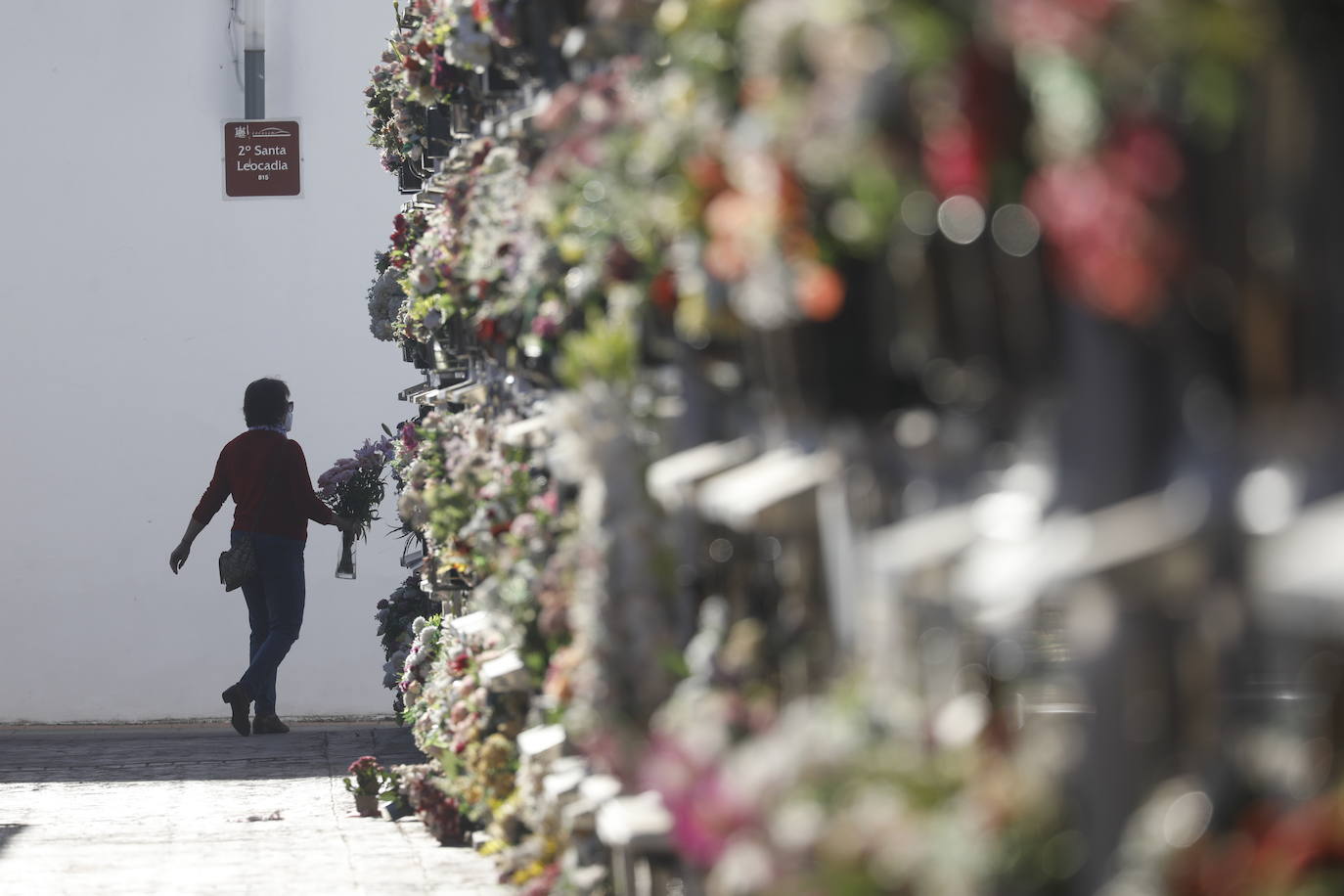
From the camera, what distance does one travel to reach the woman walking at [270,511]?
11055mm

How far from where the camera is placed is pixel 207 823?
8.19 metres

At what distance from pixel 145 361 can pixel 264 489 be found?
7.80 feet

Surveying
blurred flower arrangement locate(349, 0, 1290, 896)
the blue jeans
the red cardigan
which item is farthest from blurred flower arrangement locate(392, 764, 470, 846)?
the red cardigan

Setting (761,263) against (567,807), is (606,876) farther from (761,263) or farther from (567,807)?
(761,263)

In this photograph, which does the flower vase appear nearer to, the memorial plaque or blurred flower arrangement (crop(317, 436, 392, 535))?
blurred flower arrangement (crop(317, 436, 392, 535))

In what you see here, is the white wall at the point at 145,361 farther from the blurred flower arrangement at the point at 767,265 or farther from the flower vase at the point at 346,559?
the blurred flower arrangement at the point at 767,265

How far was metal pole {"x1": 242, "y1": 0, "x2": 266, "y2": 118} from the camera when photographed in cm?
1306

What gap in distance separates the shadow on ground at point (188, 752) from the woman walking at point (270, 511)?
47 centimetres

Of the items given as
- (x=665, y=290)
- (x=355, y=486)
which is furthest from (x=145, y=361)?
(x=665, y=290)

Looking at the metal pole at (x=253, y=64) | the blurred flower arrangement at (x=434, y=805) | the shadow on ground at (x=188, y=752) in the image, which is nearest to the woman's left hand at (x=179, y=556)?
the shadow on ground at (x=188, y=752)

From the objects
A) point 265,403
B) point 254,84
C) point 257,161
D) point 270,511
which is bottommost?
point 270,511

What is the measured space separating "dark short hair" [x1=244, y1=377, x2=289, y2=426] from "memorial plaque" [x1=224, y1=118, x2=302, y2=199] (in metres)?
2.23

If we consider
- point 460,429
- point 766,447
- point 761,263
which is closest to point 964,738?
point 761,263

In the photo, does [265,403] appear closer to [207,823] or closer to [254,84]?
[254,84]
